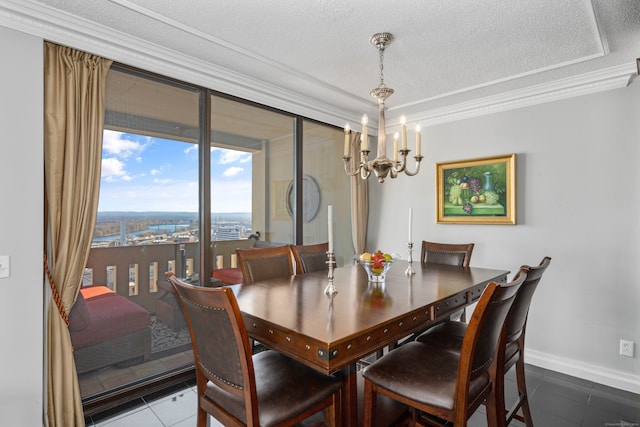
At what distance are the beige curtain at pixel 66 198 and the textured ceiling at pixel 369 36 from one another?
0.26 metres

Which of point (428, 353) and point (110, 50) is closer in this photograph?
point (428, 353)

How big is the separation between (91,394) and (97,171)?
1.49 meters

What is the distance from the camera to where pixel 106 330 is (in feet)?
7.63

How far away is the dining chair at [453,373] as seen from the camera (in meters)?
1.38

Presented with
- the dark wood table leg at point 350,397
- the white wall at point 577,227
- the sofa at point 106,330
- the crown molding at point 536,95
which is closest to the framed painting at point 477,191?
the white wall at point 577,227

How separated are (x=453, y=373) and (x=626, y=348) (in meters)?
2.07

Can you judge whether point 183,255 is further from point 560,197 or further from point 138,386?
point 560,197

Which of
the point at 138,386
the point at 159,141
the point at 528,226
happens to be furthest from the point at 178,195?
the point at 528,226

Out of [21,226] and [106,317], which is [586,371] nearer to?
[106,317]

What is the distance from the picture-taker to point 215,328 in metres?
→ 1.33

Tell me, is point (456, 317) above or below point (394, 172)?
below

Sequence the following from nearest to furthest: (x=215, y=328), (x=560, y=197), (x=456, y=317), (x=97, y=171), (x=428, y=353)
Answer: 1. (x=215, y=328)
2. (x=428, y=353)
3. (x=97, y=171)
4. (x=560, y=197)
5. (x=456, y=317)

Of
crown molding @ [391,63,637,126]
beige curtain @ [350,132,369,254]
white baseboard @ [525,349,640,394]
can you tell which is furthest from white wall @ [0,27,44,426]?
white baseboard @ [525,349,640,394]

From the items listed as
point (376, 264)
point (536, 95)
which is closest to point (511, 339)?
point (376, 264)
